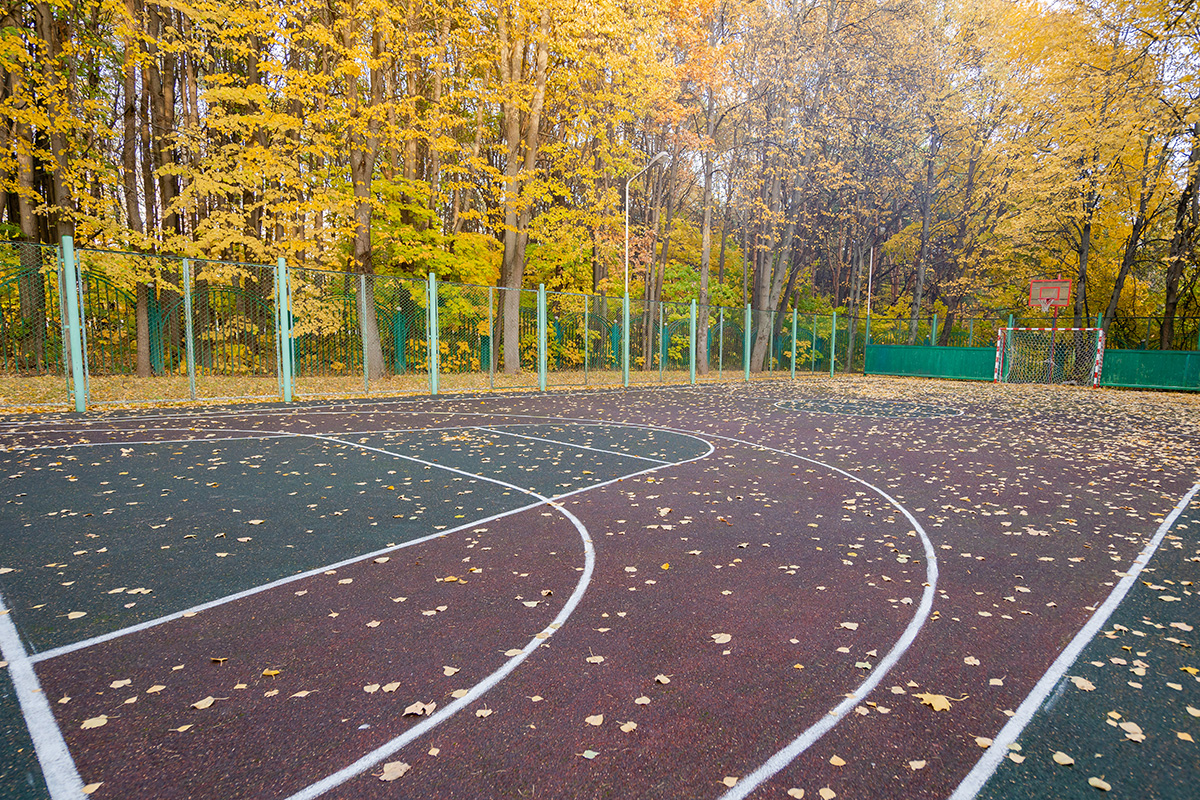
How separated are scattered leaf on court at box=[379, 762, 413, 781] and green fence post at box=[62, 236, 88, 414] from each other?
12.5 metres

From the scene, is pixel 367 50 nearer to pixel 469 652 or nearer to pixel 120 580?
pixel 120 580

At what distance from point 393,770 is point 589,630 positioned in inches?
55.3

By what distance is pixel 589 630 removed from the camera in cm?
361

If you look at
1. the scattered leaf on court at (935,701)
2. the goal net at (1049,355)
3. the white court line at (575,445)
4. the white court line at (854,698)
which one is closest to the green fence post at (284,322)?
the white court line at (575,445)

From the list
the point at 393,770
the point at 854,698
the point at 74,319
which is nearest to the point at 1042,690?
the point at 854,698

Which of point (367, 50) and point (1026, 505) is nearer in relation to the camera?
point (1026, 505)

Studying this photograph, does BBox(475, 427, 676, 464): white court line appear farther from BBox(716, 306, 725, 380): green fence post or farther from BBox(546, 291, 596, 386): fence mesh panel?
BBox(716, 306, 725, 380): green fence post

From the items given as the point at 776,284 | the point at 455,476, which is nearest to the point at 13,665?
the point at 455,476

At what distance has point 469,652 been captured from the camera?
3.34 m

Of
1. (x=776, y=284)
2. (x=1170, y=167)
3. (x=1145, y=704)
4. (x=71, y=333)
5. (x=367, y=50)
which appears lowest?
(x=1145, y=704)

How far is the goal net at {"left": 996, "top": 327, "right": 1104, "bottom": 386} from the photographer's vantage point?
2428cm

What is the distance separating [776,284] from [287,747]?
29.0 metres

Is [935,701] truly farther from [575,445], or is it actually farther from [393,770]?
[575,445]

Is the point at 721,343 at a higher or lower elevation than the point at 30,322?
lower
